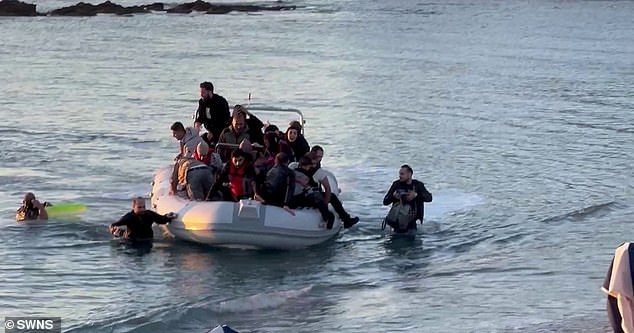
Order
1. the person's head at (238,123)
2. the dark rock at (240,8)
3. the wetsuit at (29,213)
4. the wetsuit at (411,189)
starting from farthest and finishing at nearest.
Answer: the dark rock at (240,8) < the wetsuit at (29,213) < the person's head at (238,123) < the wetsuit at (411,189)

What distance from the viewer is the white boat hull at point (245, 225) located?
13812 mm

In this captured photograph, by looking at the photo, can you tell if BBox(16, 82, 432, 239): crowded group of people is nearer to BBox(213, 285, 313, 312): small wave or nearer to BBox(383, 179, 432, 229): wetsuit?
BBox(383, 179, 432, 229): wetsuit

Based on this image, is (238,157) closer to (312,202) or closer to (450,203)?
(312,202)

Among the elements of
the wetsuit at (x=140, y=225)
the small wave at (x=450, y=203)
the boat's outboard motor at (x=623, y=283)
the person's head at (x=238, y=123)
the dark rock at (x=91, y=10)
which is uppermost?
the boat's outboard motor at (x=623, y=283)

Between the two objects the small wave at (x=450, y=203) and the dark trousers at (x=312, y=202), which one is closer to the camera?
the dark trousers at (x=312, y=202)

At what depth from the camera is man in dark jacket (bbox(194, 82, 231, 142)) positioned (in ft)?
52.9

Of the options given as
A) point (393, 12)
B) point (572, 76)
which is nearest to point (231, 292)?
point (572, 76)

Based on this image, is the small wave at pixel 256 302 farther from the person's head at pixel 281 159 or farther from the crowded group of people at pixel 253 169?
the person's head at pixel 281 159

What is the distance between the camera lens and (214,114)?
16.2m

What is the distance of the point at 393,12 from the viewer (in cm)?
8731

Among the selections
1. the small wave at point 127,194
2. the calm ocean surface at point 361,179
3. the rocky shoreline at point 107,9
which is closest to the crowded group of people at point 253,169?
the calm ocean surface at point 361,179

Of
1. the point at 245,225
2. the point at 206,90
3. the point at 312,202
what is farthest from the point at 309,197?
the point at 206,90

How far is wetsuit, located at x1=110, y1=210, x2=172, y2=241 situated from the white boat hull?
0.79ft

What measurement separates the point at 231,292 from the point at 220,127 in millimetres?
4077
